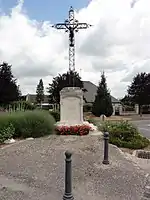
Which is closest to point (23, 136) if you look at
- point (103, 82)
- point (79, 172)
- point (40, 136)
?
point (40, 136)

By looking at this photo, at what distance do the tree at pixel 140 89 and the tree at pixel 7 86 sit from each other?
68.7 feet

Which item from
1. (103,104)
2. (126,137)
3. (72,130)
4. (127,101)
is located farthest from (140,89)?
(126,137)

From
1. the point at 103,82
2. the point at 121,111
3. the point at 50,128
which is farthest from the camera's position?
the point at 121,111

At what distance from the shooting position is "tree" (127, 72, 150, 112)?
50812mm

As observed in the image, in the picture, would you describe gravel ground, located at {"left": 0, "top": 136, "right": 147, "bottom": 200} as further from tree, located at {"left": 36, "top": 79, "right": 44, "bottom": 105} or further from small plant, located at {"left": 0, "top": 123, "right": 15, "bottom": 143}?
tree, located at {"left": 36, "top": 79, "right": 44, "bottom": 105}

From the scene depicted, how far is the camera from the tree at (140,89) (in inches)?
2000

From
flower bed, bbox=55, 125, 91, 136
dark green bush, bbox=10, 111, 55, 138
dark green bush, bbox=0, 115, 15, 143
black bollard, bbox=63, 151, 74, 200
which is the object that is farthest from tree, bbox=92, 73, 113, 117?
black bollard, bbox=63, 151, 74, 200

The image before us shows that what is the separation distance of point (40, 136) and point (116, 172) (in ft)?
20.2

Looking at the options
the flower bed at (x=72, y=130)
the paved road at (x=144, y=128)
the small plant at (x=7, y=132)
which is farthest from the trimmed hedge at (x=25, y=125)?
the paved road at (x=144, y=128)

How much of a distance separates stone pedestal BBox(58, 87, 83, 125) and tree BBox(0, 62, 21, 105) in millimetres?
22101

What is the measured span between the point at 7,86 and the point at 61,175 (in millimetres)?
33294

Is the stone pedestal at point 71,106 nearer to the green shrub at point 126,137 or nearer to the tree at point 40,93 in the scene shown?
the green shrub at point 126,137

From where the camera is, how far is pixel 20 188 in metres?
6.16

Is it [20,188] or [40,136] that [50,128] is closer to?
[40,136]
